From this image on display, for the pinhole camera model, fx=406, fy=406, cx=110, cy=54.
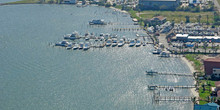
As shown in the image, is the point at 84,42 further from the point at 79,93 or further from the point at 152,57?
the point at 79,93

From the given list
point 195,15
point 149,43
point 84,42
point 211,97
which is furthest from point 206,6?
point 211,97

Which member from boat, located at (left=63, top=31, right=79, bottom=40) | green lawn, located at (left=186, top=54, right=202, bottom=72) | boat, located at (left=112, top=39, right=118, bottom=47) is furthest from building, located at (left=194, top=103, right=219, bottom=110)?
boat, located at (left=63, top=31, right=79, bottom=40)

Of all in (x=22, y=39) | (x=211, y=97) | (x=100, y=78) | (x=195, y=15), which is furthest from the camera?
(x=195, y=15)

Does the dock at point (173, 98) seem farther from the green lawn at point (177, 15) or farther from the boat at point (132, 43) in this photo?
the green lawn at point (177, 15)

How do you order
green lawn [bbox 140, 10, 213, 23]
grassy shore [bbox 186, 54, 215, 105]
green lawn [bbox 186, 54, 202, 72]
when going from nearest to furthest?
grassy shore [bbox 186, 54, 215, 105], green lawn [bbox 186, 54, 202, 72], green lawn [bbox 140, 10, 213, 23]

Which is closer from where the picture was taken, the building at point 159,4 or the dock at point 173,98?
the dock at point 173,98

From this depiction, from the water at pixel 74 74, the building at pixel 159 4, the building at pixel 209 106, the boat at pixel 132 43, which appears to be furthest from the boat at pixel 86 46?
the building at pixel 159 4

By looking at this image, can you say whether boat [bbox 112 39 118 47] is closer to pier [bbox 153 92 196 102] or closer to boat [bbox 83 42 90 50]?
boat [bbox 83 42 90 50]
